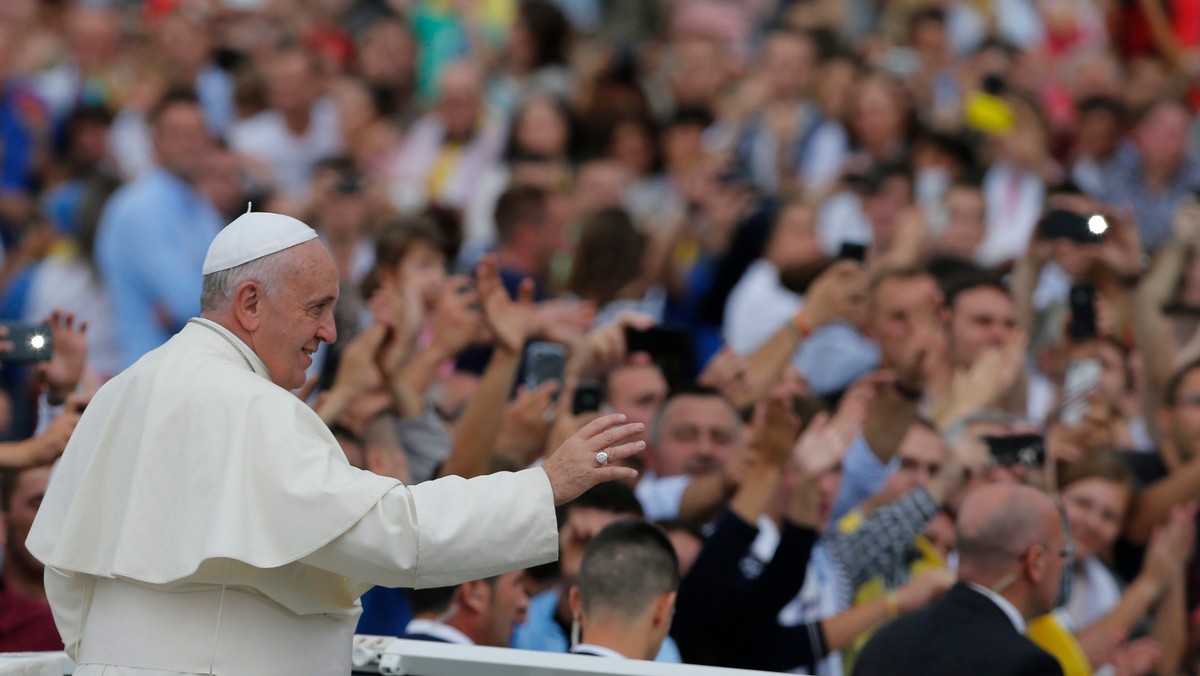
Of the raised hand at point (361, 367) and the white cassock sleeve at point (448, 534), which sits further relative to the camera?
the raised hand at point (361, 367)

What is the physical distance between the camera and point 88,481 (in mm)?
3875

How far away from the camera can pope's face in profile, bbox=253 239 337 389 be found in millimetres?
3934

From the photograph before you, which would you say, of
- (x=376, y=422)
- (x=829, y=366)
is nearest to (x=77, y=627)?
(x=376, y=422)

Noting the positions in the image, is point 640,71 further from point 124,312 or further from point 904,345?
point 904,345

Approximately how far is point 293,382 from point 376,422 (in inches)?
91.0

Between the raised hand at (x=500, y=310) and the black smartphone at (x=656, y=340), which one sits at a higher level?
the raised hand at (x=500, y=310)

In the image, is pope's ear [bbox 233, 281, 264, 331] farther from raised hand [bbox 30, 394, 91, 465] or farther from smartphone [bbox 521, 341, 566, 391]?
smartphone [bbox 521, 341, 566, 391]

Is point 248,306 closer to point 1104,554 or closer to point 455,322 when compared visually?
point 455,322

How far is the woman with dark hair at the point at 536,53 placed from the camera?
12.8 meters

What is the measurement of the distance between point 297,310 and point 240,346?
0.52ft

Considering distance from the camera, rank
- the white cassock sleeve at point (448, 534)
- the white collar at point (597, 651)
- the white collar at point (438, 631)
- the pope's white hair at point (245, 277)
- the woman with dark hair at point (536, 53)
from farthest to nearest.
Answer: the woman with dark hair at point (536, 53) → the white collar at point (438, 631) → the white collar at point (597, 651) → the pope's white hair at point (245, 277) → the white cassock sleeve at point (448, 534)

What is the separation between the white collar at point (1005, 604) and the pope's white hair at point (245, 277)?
2507mm

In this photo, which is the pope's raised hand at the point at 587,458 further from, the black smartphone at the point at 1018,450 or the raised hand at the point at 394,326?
the black smartphone at the point at 1018,450

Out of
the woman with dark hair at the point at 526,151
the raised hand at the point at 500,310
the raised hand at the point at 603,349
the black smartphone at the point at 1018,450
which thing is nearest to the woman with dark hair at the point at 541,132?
the woman with dark hair at the point at 526,151
